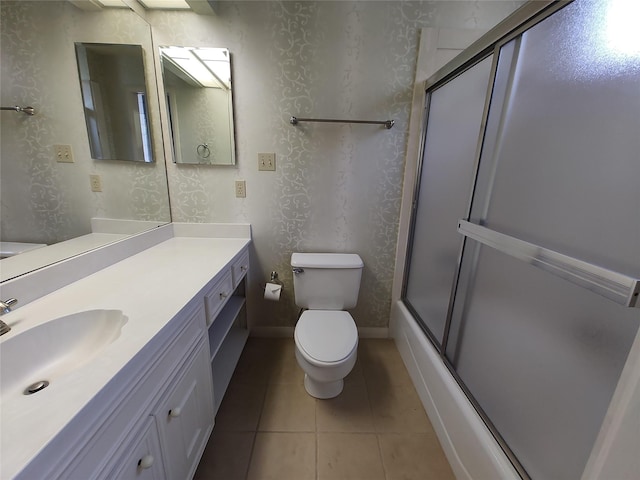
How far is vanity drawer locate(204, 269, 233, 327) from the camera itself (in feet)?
3.52

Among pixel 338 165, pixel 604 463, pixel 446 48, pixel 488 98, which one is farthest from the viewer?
pixel 338 165

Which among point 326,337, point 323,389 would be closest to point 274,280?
point 326,337

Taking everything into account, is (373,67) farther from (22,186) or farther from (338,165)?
(22,186)

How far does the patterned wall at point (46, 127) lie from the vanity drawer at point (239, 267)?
632 mm

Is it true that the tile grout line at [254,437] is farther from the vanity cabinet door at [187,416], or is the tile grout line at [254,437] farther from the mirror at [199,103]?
the mirror at [199,103]

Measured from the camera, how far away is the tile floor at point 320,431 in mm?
1115

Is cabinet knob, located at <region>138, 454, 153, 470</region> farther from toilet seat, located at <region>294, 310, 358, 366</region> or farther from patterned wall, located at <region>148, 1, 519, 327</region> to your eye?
patterned wall, located at <region>148, 1, 519, 327</region>

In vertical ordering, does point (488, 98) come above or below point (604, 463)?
above

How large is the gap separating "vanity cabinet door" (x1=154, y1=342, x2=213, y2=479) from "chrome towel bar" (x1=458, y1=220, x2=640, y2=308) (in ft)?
3.89

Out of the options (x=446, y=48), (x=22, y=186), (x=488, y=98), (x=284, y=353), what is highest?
(x=446, y=48)

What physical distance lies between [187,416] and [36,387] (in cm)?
47

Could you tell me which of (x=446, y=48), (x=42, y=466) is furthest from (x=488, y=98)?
(x=42, y=466)

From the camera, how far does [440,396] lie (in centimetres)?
123

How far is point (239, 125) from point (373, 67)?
0.87 meters
